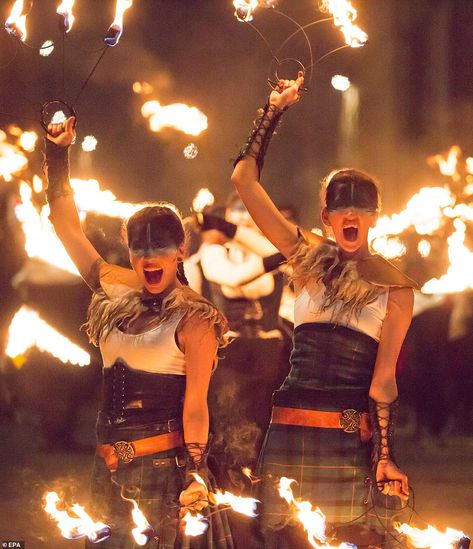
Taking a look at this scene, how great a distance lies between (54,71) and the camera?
18.8 ft

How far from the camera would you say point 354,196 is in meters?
3.90

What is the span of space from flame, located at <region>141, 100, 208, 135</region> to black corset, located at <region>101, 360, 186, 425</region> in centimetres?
210

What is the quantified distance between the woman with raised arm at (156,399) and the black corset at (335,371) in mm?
390

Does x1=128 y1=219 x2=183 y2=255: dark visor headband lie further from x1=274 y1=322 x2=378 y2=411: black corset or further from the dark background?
the dark background

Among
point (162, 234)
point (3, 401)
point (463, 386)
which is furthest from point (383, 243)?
point (3, 401)

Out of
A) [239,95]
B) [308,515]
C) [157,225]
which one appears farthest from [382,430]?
[239,95]

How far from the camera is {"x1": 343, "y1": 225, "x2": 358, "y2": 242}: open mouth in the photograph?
3914 mm

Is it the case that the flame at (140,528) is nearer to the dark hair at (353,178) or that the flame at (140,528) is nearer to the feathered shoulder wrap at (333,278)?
the feathered shoulder wrap at (333,278)

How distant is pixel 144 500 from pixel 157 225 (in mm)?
1104

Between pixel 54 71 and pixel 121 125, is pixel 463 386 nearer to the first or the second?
pixel 121 125

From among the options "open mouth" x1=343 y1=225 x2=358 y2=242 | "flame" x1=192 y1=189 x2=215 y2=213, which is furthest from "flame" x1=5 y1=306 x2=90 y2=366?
"open mouth" x1=343 y1=225 x2=358 y2=242

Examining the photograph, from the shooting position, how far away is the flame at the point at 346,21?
4270 millimetres

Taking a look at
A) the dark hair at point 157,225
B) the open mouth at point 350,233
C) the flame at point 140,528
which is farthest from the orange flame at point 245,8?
the flame at point 140,528

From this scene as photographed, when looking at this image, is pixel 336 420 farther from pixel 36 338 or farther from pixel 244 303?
pixel 36 338
